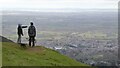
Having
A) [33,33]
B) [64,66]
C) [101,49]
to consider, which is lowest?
[101,49]

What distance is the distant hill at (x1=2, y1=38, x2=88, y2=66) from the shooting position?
1101 inches

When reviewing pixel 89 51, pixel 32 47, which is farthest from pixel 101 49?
pixel 32 47

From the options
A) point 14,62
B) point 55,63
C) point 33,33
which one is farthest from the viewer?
point 33,33

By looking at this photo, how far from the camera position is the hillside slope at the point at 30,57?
1101 inches

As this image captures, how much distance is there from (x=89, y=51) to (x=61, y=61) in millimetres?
139685

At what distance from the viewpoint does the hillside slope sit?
91.7ft

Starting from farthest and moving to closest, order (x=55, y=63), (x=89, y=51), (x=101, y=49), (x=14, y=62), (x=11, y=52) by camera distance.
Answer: (x=101, y=49), (x=89, y=51), (x=11, y=52), (x=55, y=63), (x=14, y=62)

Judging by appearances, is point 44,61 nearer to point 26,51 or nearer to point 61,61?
point 61,61

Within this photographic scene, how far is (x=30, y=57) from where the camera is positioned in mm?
30516

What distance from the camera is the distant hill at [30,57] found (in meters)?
28.0

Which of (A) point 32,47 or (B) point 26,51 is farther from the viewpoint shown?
(A) point 32,47

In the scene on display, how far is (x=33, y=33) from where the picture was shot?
35781mm

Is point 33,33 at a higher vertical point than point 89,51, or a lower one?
higher

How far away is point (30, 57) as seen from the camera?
100 ft
